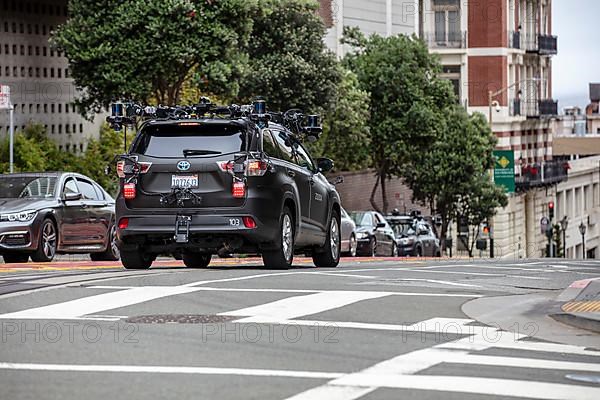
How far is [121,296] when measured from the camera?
544 inches

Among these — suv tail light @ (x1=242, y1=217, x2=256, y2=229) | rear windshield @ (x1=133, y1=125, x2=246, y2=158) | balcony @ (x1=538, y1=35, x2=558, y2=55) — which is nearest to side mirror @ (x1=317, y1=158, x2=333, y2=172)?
rear windshield @ (x1=133, y1=125, x2=246, y2=158)

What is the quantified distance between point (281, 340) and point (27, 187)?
12.4 m

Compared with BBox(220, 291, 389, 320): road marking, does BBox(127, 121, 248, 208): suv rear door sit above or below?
above

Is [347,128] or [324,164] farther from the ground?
[347,128]

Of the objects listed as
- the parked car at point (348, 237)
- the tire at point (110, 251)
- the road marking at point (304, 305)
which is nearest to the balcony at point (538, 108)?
the parked car at point (348, 237)

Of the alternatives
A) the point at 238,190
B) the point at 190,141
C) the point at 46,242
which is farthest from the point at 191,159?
the point at 46,242

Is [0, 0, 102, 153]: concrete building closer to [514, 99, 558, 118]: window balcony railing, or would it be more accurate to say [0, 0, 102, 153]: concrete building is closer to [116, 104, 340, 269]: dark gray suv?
[116, 104, 340, 269]: dark gray suv

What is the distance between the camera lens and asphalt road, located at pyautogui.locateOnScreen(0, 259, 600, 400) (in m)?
8.95

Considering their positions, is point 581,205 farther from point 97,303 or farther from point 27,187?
point 97,303

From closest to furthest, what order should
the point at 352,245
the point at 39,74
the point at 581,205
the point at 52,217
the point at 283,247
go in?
the point at 283,247, the point at 52,217, the point at 352,245, the point at 39,74, the point at 581,205

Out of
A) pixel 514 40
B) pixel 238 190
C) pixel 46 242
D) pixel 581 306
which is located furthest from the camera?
pixel 514 40

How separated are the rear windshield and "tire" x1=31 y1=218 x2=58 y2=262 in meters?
4.47

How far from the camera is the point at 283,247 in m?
18.7

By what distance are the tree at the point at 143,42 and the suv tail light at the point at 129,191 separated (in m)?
18.2
